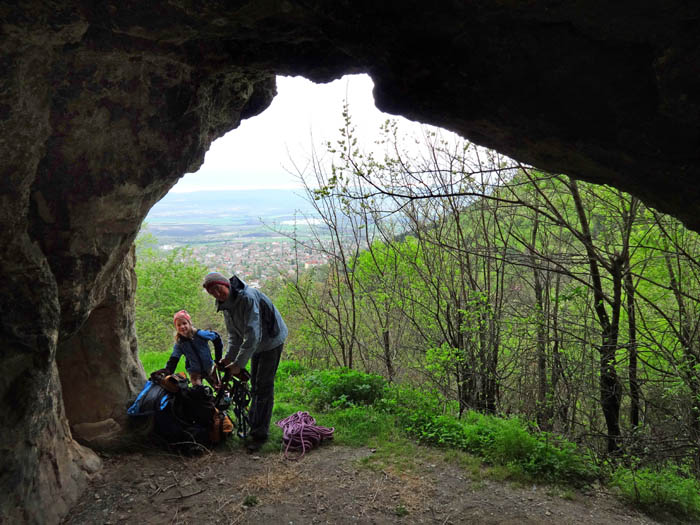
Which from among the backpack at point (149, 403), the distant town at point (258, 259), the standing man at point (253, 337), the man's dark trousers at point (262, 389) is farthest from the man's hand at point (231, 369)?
the distant town at point (258, 259)

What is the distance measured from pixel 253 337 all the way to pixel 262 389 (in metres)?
0.80

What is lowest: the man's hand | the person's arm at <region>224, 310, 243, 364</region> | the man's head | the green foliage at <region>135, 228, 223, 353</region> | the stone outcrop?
the green foliage at <region>135, 228, 223, 353</region>

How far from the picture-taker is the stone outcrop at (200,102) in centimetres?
221

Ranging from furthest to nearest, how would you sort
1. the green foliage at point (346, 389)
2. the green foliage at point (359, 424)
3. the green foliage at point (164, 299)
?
1. the green foliage at point (164, 299)
2. the green foliage at point (346, 389)
3. the green foliage at point (359, 424)

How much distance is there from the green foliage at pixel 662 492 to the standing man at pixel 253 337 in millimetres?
3580

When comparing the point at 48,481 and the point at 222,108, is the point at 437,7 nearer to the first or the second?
the point at 222,108

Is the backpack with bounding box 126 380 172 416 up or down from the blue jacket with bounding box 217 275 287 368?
down

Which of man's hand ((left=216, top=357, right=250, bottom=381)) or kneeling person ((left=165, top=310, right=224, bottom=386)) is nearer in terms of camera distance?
man's hand ((left=216, top=357, right=250, bottom=381))

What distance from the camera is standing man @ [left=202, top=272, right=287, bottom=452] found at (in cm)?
426

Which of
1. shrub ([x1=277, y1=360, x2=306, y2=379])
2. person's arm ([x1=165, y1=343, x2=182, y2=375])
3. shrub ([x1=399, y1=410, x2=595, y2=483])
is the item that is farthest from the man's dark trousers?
shrub ([x1=277, y1=360, x2=306, y2=379])

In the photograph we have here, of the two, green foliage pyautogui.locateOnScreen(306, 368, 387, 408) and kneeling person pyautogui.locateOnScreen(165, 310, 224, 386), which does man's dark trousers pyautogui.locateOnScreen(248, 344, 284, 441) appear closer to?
kneeling person pyautogui.locateOnScreen(165, 310, 224, 386)

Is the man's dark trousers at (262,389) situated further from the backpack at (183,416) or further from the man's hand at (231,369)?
the backpack at (183,416)

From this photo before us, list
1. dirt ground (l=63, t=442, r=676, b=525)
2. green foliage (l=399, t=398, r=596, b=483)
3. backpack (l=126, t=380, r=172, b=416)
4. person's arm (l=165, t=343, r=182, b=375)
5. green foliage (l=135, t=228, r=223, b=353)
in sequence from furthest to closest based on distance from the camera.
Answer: green foliage (l=135, t=228, r=223, b=353) < person's arm (l=165, t=343, r=182, b=375) < backpack (l=126, t=380, r=172, b=416) < green foliage (l=399, t=398, r=596, b=483) < dirt ground (l=63, t=442, r=676, b=525)

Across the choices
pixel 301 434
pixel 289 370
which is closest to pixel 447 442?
pixel 301 434
